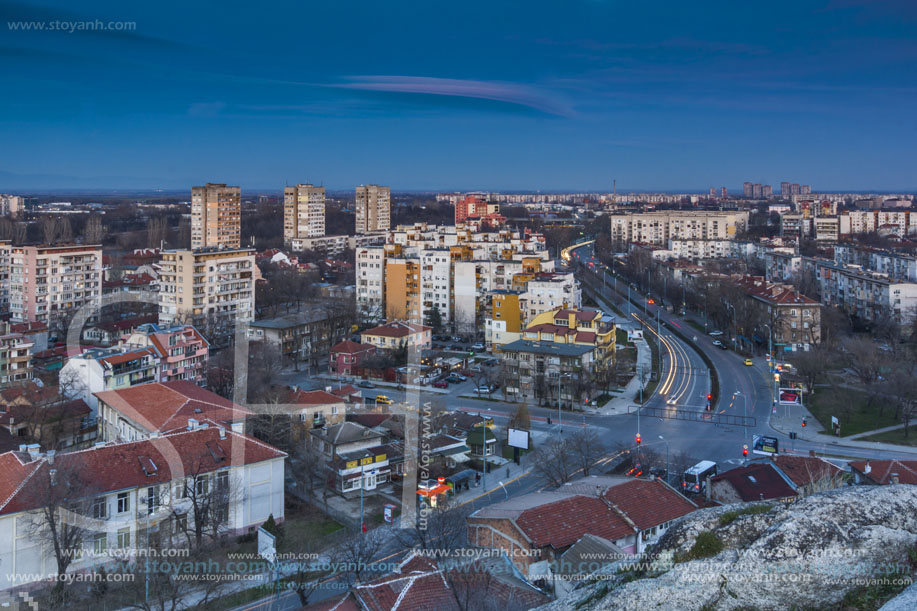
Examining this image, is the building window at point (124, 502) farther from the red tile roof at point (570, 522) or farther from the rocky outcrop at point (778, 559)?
the rocky outcrop at point (778, 559)

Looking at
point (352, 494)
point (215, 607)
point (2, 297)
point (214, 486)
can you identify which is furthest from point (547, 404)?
point (2, 297)

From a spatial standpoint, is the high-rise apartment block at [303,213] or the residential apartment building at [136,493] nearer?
the residential apartment building at [136,493]

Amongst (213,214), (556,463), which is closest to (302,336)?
(556,463)

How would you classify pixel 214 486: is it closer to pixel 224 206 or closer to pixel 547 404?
pixel 547 404

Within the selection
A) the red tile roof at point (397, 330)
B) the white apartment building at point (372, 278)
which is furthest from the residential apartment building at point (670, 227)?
the red tile roof at point (397, 330)

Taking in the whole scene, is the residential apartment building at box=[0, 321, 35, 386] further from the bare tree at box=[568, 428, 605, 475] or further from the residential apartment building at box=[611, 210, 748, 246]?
the residential apartment building at box=[611, 210, 748, 246]

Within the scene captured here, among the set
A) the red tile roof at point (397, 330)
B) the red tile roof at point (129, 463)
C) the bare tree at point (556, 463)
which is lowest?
the bare tree at point (556, 463)

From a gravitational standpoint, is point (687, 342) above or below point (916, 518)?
below
